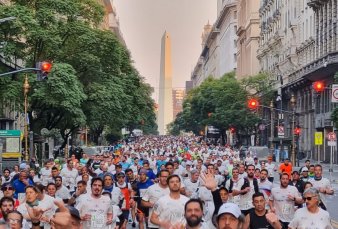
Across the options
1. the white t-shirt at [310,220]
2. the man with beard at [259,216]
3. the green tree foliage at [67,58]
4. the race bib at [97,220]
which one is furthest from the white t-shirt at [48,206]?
the green tree foliage at [67,58]

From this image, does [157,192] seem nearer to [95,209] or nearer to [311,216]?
[95,209]

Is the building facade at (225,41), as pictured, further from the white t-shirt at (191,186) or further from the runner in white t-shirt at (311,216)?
the runner in white t-shirt at (311,216)

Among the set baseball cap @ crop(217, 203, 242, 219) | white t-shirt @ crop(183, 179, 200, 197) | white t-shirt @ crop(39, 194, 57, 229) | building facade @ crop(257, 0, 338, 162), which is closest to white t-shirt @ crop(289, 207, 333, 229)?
white t-shirt @ crop(39, 194, 57, 229)

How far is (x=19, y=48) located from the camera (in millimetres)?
50281

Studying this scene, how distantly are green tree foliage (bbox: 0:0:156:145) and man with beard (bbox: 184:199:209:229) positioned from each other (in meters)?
40.3

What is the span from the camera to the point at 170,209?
10945 millimetres

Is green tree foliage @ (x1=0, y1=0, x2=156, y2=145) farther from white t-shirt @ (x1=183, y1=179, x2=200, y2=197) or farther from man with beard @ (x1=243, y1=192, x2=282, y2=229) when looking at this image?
man with beard @ (x1=243, y1=192, x2=282, y2=229)

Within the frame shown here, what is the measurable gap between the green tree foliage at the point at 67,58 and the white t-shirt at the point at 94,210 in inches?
1371

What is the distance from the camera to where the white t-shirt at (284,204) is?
15.6 metres

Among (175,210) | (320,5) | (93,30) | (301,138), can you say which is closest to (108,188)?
(175,210)

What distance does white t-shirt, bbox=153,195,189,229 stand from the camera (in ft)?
35.7

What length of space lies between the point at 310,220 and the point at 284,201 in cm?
421

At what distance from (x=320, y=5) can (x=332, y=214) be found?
4718cm

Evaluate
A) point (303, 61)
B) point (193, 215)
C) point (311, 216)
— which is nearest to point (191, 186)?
point (311, 216)
